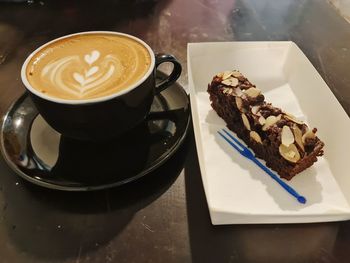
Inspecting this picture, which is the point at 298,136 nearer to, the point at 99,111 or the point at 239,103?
the point at 239,103

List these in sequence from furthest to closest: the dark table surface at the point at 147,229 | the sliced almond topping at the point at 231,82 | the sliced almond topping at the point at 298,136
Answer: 1. the sliced almond topping at the point at 231,82
2. the sliced almond topping at the point at 298,136
3. the dark table surface at the point at 147,229

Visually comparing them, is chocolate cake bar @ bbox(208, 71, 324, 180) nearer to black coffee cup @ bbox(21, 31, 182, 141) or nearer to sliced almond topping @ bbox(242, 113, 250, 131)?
sliced almond topping @ bbox(242, 113, 250, 131)

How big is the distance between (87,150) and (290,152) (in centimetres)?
32

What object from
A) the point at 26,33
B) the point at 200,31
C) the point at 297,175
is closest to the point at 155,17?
the point at 200,31

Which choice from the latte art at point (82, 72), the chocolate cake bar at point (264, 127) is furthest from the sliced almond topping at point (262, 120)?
the latte art at point (82, 72)

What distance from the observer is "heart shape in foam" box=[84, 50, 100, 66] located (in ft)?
1.90

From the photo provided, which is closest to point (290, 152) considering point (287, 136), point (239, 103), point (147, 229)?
point (287, 136)

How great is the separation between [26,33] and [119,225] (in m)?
0.71

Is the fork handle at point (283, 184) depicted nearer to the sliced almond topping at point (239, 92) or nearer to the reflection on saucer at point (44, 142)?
the sliced almond topping at point (239, 92)

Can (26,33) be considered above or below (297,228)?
below

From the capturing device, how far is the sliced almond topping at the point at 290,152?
1.78 feet

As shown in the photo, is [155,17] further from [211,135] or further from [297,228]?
[297,228]

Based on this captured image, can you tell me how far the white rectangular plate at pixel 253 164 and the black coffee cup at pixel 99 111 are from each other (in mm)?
104

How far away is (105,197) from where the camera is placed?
0.51 meters
